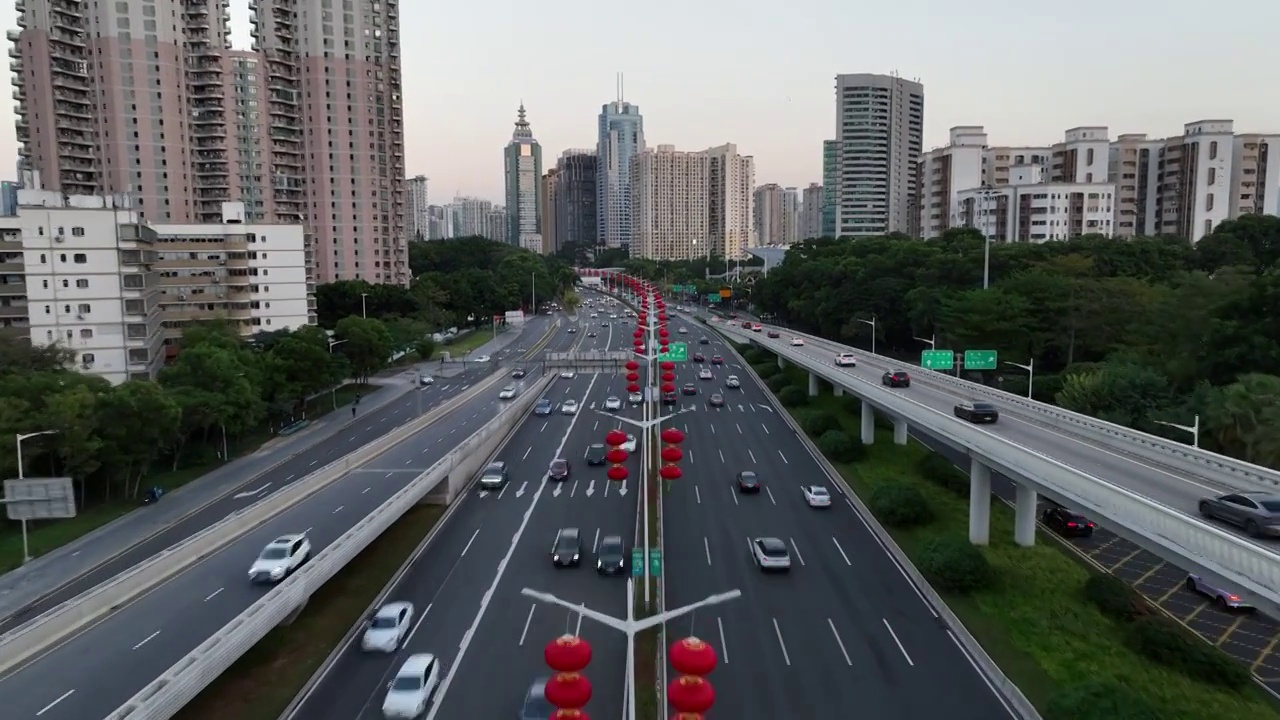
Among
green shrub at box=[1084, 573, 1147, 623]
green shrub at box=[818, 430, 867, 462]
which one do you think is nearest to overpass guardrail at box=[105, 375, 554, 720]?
green shrub at box=[818, 430, 867, 462]

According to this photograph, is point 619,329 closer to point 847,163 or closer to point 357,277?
point 357,277

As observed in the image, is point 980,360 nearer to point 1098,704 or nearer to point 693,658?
point 1098,704

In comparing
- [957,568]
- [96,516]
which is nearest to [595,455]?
[957,568]

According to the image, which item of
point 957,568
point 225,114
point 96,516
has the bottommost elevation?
point 96,516

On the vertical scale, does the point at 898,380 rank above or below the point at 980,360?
below

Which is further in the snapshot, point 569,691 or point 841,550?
point 841,550

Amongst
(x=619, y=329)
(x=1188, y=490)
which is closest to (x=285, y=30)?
(x=619, y=329)

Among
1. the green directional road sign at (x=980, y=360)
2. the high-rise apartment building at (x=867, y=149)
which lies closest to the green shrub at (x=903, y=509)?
the green directional road sign at (x=980, y=360)
